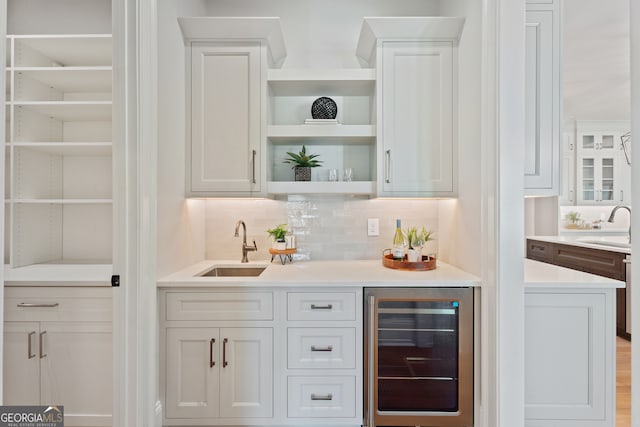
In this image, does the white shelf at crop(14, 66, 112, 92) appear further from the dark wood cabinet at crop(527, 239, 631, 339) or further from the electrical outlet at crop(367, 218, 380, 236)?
the dark wood cabinet at crop(527, 239, 631, 339)

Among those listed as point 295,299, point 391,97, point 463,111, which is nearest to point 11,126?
point 295,299

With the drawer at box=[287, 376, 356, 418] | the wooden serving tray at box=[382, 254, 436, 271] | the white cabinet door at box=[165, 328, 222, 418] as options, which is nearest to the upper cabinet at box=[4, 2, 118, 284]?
the white cabinet door at box=[165, 328, 222, 418]

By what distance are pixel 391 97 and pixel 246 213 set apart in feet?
4.16

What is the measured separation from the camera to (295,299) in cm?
187

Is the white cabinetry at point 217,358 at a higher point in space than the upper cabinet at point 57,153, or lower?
lower

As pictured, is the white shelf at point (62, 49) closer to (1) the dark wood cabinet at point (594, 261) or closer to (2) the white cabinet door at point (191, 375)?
(2) the white cabinet door at point (191, 375)

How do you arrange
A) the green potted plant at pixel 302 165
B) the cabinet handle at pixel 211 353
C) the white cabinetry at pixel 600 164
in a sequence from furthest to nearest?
the white cabinetry at pixel 600 164, the green potted plant at pixel 302 165, the cabinet handle at pixel 211 353

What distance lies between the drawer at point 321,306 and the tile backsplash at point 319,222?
0.71m

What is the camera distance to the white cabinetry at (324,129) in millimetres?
2244

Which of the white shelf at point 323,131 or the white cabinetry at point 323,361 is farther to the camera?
the white shelf at point 323,131

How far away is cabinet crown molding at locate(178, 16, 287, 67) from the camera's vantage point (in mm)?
2070

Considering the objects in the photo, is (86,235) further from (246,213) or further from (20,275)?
(246,213)

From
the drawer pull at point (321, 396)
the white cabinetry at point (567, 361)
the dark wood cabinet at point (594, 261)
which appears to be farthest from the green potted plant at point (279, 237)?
the dark wood cabinet at point (594, 261)

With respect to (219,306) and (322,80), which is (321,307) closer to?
(219,306)
